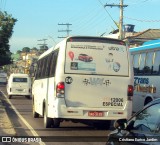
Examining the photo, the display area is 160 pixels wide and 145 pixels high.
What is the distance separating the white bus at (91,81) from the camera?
42.3ft

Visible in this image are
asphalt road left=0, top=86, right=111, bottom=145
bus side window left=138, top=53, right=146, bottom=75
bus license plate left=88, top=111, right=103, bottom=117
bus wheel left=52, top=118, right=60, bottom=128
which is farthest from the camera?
bus side window left=138, top=53, right=146, bottom=75

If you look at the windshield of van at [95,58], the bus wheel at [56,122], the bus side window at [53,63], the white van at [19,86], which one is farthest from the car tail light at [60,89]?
the white van at [19,86]

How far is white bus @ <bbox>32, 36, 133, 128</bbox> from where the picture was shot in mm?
12906

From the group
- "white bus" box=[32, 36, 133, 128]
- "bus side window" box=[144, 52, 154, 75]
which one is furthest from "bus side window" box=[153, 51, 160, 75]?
"white bus" box=[32, 36, 133, 128]

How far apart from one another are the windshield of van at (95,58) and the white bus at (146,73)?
3.29 m

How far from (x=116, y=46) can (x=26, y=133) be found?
11.9 ft

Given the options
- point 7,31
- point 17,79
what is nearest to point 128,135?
point 17,79

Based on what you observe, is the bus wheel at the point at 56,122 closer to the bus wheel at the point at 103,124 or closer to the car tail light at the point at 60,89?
the car tail light at the point at 60,89

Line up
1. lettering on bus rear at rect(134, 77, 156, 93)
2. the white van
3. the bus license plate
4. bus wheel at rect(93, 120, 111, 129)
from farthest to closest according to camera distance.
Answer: the white van, lettering on bus rear at rect(134, 77, 156, 93), bus wheel at rect(93, 120, 111, 129), the bus license plate

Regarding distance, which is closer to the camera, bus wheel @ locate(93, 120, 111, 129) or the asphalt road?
the asphalt road

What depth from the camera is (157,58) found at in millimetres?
16609

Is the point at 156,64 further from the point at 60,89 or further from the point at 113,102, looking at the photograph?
the point at 60,89

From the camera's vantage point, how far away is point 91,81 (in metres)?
Result: 13.1

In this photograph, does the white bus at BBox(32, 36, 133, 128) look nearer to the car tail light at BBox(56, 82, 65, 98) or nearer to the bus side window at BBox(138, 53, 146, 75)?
the car tail light at BBox(56, 82, 65, 98)
